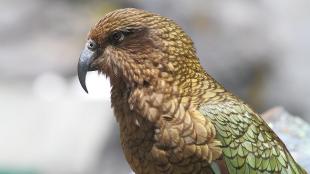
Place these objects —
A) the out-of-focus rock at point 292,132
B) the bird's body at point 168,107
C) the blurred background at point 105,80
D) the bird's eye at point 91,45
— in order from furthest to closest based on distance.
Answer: the blurred background at point 105,80 < the out-of-focus rock at point 292,132 < the bird's eye at point 91,45 < the bird's body at point 168,107

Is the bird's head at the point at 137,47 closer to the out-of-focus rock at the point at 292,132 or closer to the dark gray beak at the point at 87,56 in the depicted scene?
the dark gray beak at the point at 87,56

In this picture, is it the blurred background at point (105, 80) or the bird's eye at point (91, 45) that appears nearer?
the bird's eye at point (91, 45)

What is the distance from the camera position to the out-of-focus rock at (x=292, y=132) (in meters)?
5.85

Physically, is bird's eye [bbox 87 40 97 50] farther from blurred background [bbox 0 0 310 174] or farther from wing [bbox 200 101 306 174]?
blurred background [bbox 0 0 310 174]

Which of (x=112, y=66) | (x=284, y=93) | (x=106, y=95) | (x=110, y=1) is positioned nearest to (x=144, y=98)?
(x=112, y=66)

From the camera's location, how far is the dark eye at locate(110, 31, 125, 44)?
477 centimetres

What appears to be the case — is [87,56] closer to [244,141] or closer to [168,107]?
[168,107]

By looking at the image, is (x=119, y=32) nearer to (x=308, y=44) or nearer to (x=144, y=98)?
(x=144, y=98)

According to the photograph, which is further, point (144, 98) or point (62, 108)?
point (62, 108)

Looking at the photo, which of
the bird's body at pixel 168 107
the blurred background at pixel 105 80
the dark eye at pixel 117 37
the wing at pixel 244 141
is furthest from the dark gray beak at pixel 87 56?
the blurred background at pixel 105 80

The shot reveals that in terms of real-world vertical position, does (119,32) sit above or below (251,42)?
above

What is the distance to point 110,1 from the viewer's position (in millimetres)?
13625

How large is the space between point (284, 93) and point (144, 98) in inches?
227

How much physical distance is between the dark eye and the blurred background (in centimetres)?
479
